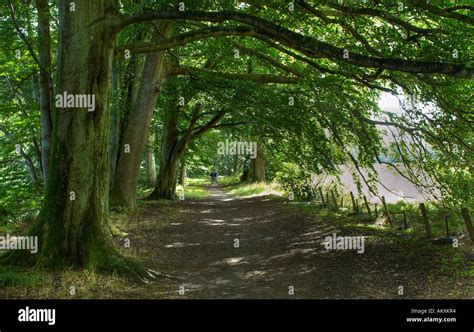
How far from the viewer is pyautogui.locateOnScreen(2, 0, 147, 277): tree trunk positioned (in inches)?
312

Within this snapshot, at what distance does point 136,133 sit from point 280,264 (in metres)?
8.17

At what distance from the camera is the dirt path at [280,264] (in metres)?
7.70

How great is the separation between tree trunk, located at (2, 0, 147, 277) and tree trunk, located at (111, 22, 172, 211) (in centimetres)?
772

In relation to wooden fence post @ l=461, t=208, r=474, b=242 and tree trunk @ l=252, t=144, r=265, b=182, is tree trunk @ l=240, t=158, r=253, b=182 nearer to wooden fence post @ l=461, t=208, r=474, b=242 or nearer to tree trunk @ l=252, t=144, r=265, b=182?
tree trunk @ l=252, t=144, r=265, b=182

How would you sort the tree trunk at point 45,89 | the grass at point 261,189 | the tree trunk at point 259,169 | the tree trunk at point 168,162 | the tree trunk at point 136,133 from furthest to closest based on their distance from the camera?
the tree trunk at point 259,169 < the grass at point 261,189 < the tree trunk at point 168,162 < the tree trunk at point 136,133 < the tree trunk at point 45,89

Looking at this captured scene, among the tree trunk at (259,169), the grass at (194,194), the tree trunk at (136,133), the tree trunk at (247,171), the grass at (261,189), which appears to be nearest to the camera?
the tree trunk at (136,133)

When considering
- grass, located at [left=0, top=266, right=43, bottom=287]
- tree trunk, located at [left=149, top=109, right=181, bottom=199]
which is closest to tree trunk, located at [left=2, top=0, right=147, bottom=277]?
grass, located at [left=0, top=266, right=43, bottom=287]

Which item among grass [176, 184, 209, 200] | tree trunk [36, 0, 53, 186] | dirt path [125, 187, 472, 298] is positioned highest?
tree trunk [36, 0, 53, 186]

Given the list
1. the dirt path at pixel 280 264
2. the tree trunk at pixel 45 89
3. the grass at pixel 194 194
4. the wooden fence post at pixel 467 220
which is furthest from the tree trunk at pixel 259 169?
the wooden fence post at pixel 467 220

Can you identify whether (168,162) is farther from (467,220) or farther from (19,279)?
(19,279)

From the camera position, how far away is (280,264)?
32.6 ft

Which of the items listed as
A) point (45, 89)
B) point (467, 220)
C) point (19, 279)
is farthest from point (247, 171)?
point (19, 279)

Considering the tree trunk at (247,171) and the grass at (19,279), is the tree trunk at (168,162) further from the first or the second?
the grass at (19,279)

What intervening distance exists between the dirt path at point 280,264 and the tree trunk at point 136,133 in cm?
115
